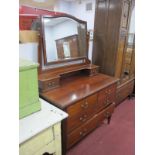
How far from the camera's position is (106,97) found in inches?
71.4

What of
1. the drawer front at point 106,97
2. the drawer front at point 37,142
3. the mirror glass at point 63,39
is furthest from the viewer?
the drawer front at point 106,97

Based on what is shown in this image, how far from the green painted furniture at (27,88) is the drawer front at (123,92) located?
1.72 meters

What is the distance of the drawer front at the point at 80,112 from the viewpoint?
1362 millimetres

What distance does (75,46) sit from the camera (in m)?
1.91

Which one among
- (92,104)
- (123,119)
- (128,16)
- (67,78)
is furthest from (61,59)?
(123,119)

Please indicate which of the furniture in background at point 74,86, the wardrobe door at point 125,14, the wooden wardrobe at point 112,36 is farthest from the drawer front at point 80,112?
the wardrobe door at point 125,14

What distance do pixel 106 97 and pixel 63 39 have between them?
2.91 feet

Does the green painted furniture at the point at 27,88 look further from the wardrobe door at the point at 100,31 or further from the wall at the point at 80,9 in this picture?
the wall at the point at 80,9

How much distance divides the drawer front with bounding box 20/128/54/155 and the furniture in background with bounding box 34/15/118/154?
31 centimetres

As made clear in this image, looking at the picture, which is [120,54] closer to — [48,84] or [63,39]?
[63,39]
